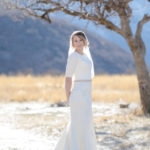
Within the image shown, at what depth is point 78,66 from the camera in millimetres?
4648

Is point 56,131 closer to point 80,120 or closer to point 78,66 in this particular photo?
point 80,120

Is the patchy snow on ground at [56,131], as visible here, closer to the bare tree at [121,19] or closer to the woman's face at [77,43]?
the bare tree at [121,19]

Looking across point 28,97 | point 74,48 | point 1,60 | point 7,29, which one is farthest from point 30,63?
point 74,48

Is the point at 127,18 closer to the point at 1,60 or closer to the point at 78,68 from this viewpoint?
the point at 78,68

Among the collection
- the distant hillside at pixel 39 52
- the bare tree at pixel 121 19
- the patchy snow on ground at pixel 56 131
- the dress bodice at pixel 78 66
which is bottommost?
the patchy snow on ground at pixel 56 131

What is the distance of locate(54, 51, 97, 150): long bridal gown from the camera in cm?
462

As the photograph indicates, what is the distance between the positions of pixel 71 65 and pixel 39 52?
4735 centimetres

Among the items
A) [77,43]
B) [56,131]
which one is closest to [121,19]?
[56,131]

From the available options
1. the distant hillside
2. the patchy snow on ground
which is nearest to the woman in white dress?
the patchy snow on ground

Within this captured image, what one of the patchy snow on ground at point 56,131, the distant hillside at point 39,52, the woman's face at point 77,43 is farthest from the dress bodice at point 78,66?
the distant hillside at point 39,52

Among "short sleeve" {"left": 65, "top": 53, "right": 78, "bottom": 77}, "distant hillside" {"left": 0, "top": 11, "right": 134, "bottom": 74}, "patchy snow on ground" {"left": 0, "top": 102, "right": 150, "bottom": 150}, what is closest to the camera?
"short sleeve" {"left": 65, "top": 53, "right": 78, "bottom": 77}

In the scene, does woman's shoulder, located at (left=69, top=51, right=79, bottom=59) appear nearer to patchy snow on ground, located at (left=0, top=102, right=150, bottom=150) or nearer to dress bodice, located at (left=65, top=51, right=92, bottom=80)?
dress bodice, located at (left=65, top=51, right=92, bottom=80)

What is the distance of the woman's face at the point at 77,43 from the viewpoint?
474 centimetres

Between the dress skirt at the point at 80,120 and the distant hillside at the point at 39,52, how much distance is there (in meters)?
41.3
